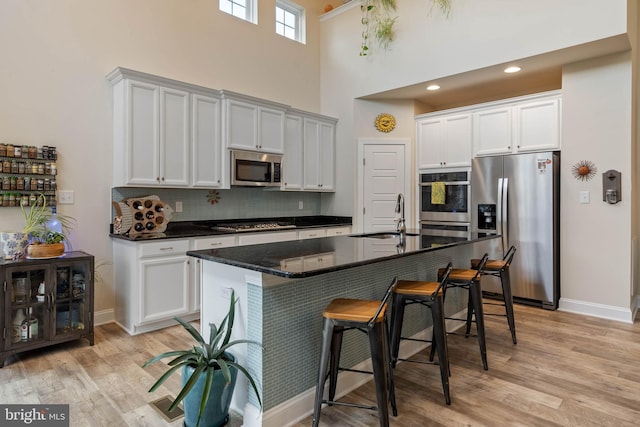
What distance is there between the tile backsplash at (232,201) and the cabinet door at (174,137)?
0.38 metres

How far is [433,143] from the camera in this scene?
4.98 m

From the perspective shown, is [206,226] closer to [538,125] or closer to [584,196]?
[538,125]

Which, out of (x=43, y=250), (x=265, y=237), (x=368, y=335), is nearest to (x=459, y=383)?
(x=368, y=335)

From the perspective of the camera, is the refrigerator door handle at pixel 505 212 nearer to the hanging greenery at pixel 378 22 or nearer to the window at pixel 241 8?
the hanging greenery at pixel 378 22

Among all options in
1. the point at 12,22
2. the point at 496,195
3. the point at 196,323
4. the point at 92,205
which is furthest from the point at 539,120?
the point at 12,22

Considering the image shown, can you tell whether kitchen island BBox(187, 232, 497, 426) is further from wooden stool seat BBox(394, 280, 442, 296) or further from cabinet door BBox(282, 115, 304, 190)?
cabinet door BBox(282, 115, 304, 190)

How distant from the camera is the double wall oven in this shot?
182 inches

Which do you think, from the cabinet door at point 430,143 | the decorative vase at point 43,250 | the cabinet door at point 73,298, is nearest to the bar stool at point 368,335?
the cabinet door at point 73,298

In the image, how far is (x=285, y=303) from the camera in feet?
6.28

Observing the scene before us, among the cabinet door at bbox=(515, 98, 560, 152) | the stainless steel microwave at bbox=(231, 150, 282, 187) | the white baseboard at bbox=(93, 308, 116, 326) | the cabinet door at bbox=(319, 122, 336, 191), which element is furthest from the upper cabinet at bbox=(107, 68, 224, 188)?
the cabinet door at bbox=(515, 98, 560, 152)

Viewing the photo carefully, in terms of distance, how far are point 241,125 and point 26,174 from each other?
204cm

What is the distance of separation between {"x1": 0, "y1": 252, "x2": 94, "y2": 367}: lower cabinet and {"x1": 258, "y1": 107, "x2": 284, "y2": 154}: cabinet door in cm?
225

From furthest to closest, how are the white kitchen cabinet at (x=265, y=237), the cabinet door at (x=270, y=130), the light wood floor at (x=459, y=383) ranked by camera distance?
the cabinet door at (x=270, y=130)
the white kitchen cabinet at (x=265, y=237)
the light wood floor at (x=459, y=383)

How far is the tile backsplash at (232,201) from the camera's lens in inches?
158
